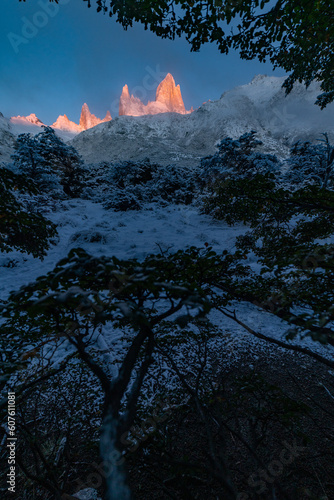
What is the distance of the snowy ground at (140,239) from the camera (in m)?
6.22

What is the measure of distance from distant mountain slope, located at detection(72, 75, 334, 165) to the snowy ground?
2650 cm

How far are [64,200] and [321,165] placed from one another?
69.0 feet

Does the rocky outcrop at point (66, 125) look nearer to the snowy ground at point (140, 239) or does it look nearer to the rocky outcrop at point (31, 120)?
the rocky outcrop at point (31, 120)

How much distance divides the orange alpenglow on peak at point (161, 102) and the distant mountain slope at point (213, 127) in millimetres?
22422

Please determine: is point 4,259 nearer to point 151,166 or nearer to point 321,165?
point 151,166

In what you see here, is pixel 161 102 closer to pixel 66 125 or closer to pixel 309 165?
pixel 66 125

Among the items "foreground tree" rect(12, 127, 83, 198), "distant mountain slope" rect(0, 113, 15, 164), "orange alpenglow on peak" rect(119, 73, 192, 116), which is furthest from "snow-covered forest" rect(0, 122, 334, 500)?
"orange alpenglow on peak" rect(119, 73, 192, 116)

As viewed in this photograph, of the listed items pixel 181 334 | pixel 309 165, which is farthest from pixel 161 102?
pixel 181 334

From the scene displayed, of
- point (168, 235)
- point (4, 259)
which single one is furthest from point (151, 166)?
point (4, 259)

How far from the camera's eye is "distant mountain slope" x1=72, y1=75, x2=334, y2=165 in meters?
44.4

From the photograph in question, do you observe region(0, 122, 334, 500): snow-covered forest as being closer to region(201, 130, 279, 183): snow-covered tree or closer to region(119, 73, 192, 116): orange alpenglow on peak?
region(201, 130, 279, 183): snow-covered tree

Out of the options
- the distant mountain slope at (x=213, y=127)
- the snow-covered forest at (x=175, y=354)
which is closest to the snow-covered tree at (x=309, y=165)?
the snow-covered forest at (x=175, y=354)

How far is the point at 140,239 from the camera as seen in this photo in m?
11.6

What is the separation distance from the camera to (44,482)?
166 cm
